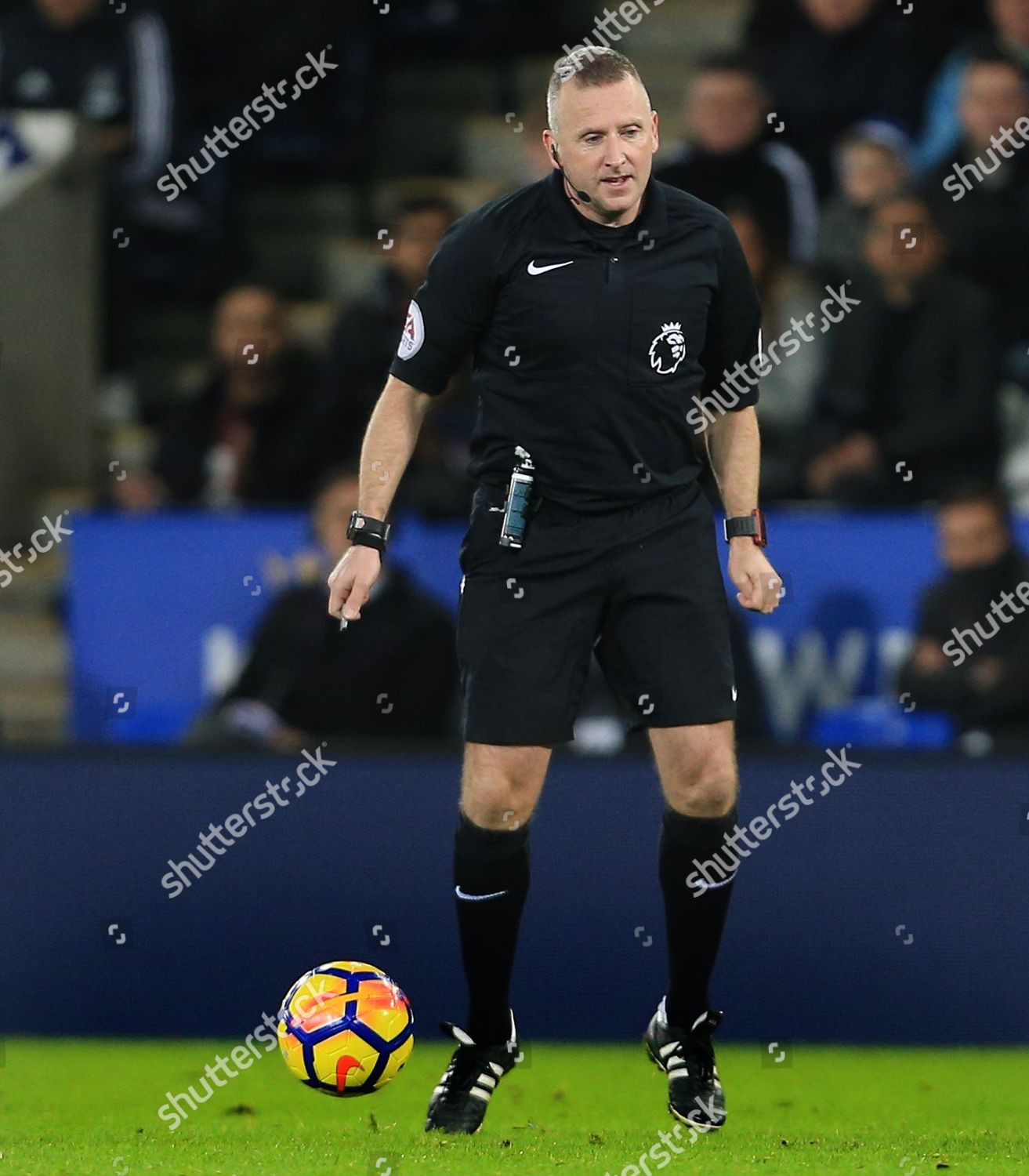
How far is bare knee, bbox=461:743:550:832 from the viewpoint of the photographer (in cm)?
413

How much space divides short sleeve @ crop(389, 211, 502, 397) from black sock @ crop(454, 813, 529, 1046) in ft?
2.91

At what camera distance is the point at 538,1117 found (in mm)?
4570

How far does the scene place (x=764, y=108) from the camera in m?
7.89

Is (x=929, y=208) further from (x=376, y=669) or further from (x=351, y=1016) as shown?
(x=351, y=1016)

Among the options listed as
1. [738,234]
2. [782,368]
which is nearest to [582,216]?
[738,234]

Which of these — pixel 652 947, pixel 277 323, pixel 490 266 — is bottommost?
pixel 652 947

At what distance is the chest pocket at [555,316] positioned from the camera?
4.10m

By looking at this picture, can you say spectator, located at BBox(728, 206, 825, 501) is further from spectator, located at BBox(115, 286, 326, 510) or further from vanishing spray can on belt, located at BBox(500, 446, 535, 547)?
vanishing spray can on belt, located at BBox(500, 446, 535, 547)

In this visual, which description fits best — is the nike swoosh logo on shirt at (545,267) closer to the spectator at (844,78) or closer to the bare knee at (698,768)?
the bare knee at (698,768)

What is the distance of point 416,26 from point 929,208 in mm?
3443

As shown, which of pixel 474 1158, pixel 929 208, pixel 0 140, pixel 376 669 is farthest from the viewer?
pixel 0 140

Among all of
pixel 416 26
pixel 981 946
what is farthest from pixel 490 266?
pixel 416 26

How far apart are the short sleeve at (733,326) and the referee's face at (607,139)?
0.27 meters

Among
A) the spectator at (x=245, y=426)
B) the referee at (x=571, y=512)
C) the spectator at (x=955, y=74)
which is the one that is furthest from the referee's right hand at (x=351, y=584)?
the spectator at (x=955, y=74)
